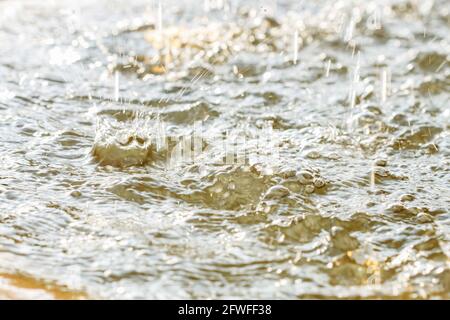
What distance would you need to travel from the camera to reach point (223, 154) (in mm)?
3115

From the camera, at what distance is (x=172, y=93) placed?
3883mm

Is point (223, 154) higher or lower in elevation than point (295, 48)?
lower

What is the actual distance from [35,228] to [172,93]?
1.54m

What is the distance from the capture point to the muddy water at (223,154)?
7.57 feet

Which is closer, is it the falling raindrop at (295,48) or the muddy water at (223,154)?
the muddy water at (223,154)

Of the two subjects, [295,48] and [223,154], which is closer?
[223,154]

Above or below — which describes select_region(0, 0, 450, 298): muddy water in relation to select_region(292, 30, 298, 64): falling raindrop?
below

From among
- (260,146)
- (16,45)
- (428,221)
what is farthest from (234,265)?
(16,45)

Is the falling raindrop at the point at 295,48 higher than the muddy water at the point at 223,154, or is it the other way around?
the falling raindrop at the point at 295,48

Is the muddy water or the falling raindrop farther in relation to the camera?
the falling raindrop

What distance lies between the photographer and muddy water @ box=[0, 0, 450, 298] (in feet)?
7.57
